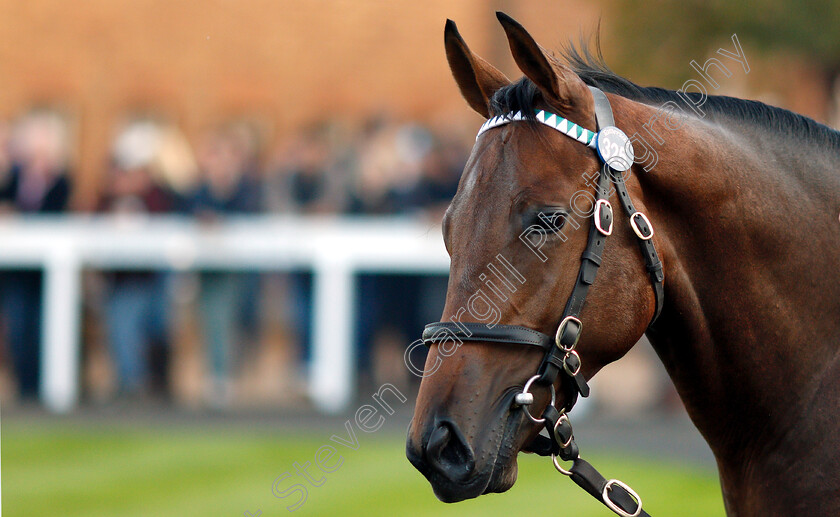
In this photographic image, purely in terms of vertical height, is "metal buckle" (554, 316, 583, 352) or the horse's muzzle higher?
"metal buckle" (554, 316, 583, 352)

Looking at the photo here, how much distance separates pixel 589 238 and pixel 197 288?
23.7 feet

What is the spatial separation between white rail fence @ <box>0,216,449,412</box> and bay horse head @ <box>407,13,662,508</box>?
6478mm

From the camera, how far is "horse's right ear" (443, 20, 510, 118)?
2518mm

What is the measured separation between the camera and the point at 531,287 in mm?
2273

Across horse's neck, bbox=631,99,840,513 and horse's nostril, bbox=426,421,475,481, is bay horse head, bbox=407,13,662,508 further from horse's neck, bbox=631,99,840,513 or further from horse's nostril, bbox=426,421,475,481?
horse's neck, bbox=631,99,840,513

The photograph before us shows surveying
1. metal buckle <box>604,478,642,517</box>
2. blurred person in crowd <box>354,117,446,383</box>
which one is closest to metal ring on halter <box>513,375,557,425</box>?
metal buckle <box>604,478,642,517</box>

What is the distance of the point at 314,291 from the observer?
29.9 feet

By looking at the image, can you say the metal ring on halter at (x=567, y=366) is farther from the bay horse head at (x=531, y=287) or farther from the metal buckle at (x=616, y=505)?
the metal buckle at (x=616, y=505)

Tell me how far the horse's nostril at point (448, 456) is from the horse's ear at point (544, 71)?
0.83 metres

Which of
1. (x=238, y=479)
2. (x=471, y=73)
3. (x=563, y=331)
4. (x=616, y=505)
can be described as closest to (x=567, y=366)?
(x=563, y=331)

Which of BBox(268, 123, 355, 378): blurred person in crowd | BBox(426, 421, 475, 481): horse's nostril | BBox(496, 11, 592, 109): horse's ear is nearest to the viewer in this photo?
BBox(426, 421, 475, 481): horse's nostril

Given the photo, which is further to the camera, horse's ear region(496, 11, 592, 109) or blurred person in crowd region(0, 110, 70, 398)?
blurred person in crowd region(0, 110, 70, 398)

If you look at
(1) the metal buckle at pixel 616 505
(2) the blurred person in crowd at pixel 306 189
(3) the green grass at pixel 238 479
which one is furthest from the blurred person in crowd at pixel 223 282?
(1) the metal buckle at pixel 616 505

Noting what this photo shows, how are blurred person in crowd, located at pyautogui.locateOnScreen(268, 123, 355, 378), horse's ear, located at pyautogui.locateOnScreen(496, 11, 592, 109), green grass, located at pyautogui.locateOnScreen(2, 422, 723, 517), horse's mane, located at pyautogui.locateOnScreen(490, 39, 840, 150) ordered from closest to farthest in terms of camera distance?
1. horse's ear, located at pyautogui.locateOnScreen(496, 11, 592, 109)
2. horse's mane, located at pyautogui.locateOnScreen(490, 39, 840, 150)
3. green grass, located at pyautogui.locateOnScreen(2, 422, 723, 517)
4. blurred person in crowd, located at pyautogui.locateOnScreen(268, 123, 355, 378)
